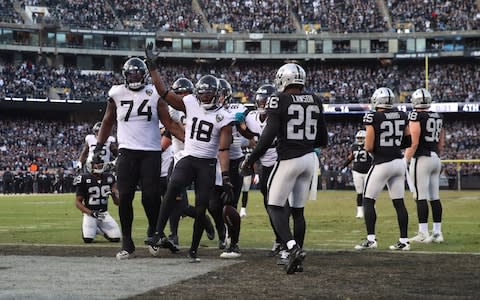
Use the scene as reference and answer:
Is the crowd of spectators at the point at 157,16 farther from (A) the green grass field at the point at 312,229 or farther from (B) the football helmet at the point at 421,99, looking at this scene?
(B) the football helmet at the point at 421,99

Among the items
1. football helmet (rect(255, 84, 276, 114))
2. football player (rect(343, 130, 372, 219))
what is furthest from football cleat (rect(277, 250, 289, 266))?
football player (rect(343, 130, 372, 219))

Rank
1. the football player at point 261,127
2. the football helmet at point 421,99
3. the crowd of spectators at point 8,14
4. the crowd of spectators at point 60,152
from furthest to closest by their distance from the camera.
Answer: the crowd of spectators at point 8,14
the crowd of spectators at point 60,152
the football helmet at point 421,99
the football player at point 261,127

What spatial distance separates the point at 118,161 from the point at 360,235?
536cm

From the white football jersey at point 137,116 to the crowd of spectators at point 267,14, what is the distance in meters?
52.1

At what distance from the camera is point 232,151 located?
1166 centimetres

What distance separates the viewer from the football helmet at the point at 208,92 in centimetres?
976

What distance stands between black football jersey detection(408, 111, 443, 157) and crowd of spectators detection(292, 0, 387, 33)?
51.7m

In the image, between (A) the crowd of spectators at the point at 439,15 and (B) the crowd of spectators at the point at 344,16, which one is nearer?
(A) the crowd of spectators at the point at 439,15

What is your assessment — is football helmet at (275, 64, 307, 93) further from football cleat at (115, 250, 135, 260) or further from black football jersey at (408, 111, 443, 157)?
black football jersey at (408, 111, 443, 157)

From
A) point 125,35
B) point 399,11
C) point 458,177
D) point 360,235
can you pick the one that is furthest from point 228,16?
point 360,235

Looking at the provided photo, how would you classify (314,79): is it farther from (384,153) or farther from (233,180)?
(233,180)

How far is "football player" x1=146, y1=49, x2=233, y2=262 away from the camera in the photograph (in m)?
9.71

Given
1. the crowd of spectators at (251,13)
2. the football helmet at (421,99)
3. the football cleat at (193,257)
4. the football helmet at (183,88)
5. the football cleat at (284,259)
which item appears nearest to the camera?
the football cleat at (284,259)

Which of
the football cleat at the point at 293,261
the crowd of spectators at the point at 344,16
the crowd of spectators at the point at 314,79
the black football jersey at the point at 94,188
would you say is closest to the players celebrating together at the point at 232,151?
the football cleat at the point at 293,261
